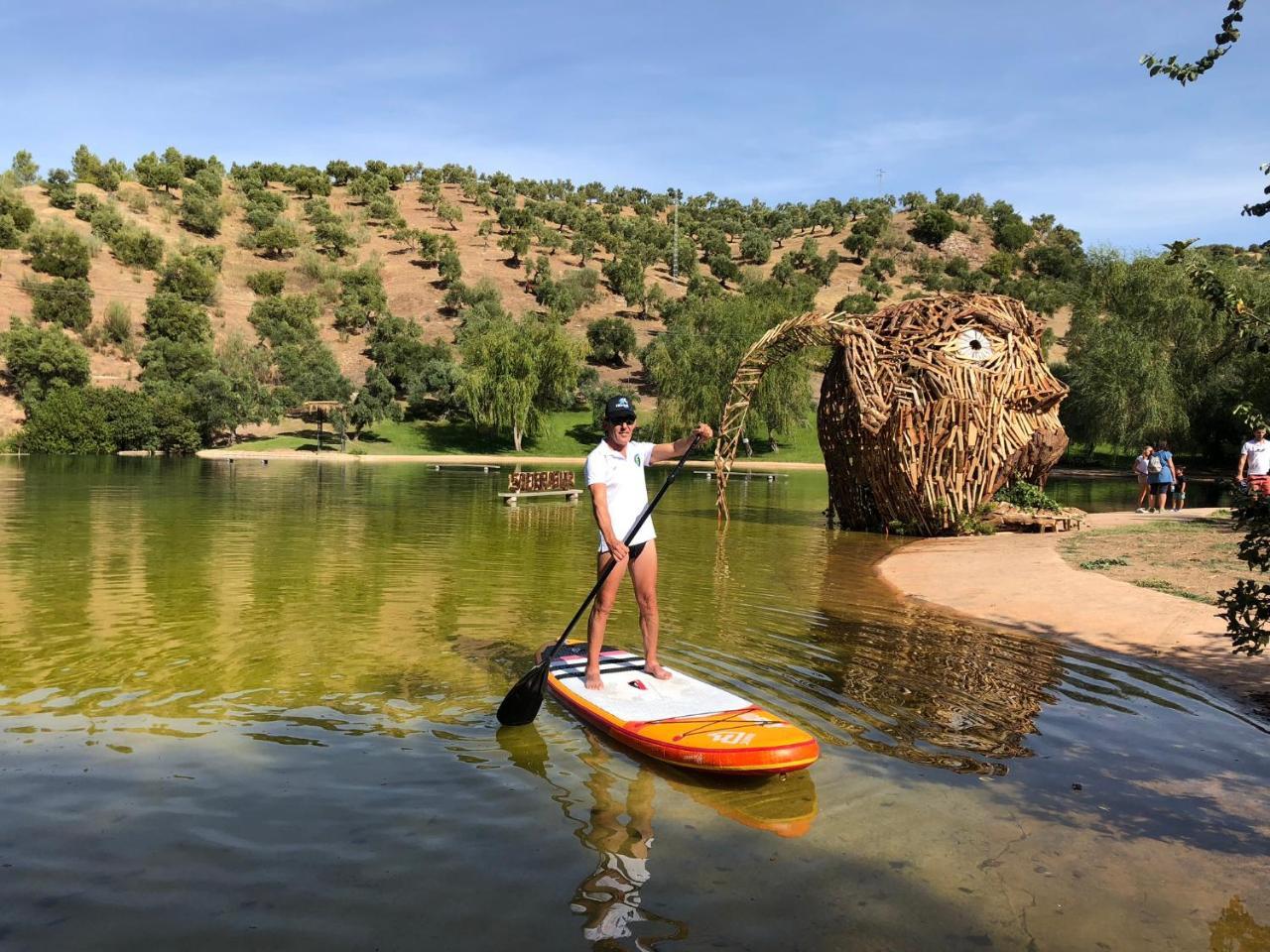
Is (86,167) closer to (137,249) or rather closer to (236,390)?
(137,249)

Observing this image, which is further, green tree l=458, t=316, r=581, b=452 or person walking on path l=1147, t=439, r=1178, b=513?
green tree l=458, t=316, r=581, b=452

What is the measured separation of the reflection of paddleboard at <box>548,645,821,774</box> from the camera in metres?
6.07

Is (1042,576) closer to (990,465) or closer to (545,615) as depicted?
(990,465)

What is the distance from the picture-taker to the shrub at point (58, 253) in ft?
260

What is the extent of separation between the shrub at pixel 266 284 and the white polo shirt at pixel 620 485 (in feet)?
289

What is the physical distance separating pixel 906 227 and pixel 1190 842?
130 metres

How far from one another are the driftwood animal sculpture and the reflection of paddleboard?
11.9 meters

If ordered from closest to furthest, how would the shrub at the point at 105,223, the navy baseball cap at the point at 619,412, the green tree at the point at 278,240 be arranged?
the navy baseball cap at the point at 619,412
the shrub at the point at 105,223
the green tree at the point at 278,240

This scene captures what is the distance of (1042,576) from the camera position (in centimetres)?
1427

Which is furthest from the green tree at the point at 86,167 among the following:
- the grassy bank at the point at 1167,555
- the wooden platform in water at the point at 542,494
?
the grassy bank at the point at 1167,555

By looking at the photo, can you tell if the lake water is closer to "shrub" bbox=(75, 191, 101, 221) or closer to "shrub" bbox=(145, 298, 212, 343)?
"shrub" bbox=(145, 298, 212, 343)

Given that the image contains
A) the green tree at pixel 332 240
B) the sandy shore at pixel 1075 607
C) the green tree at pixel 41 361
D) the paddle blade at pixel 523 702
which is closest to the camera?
the paddle blade at pixel 523 702

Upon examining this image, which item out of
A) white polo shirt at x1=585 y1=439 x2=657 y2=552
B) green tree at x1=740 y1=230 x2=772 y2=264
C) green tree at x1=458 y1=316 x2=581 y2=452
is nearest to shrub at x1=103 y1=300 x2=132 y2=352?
green tree at x1=458 y1=316 x2=581 y2=452

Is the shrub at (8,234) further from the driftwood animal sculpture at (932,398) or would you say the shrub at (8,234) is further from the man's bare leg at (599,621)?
the man's bare leg at (599,621)
